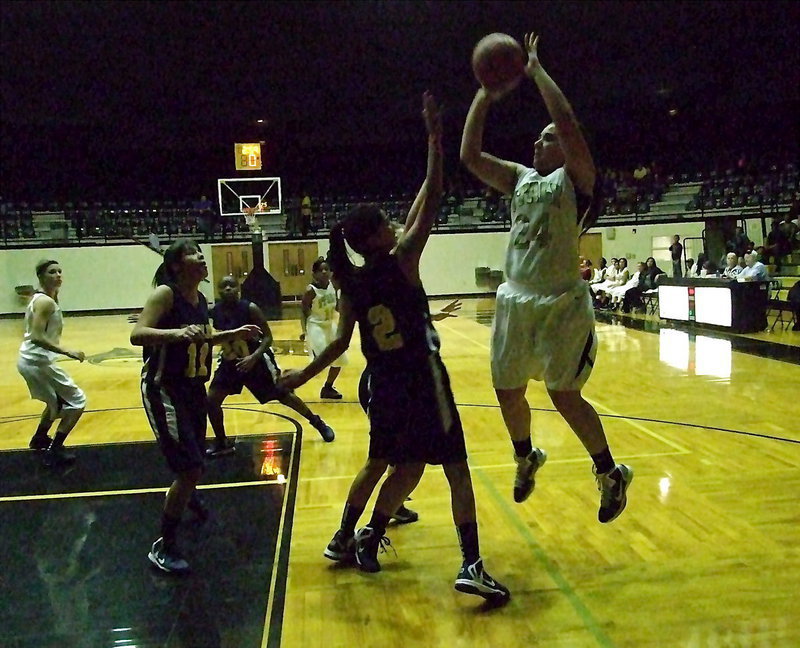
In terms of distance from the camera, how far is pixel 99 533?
4125mm

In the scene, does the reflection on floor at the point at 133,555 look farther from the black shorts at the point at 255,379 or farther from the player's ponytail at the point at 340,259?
the player's ponytail at the point at 340,259

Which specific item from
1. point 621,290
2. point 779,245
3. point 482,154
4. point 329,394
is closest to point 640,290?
point 621,290

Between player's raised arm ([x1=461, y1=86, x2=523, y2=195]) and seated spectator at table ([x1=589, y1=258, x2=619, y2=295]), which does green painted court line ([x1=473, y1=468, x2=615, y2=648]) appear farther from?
seated spectator at table ([x1=589, y1=258, x2=619, y2=295])

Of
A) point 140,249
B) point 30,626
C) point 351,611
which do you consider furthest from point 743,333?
point 140,249

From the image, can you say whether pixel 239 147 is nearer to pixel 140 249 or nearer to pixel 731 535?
pixel 140 249

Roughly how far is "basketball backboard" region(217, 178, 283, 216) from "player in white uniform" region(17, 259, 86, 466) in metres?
14.7

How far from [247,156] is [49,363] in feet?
61.9

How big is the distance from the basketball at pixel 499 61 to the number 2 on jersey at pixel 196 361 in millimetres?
1775

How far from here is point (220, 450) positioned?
18.7ft

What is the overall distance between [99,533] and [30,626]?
1.07m

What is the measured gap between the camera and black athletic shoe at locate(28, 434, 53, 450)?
5957 mm

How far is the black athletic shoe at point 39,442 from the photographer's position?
235 inches

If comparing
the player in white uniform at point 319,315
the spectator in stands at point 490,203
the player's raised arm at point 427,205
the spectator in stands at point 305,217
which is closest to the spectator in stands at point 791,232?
the spectator in stands at point 490,203

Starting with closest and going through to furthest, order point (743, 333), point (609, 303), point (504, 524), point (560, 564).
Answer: point (560, 564) → point (504, 524) → point (743, 333) → point (609, 303)
